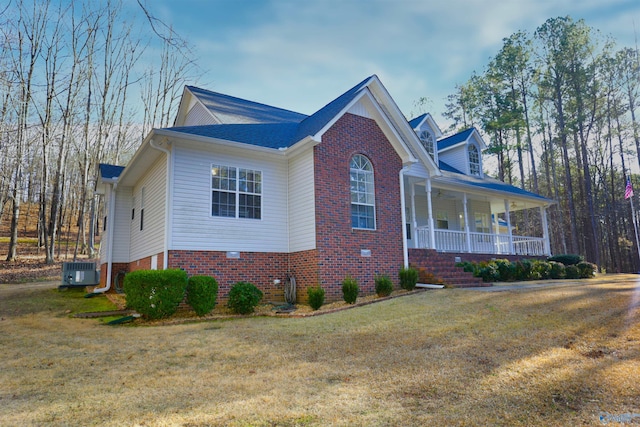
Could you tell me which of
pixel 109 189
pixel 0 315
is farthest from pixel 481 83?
pixel 0 315

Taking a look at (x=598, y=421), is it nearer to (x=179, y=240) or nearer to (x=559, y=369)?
(x=559, y=369)

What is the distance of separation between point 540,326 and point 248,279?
720 cm

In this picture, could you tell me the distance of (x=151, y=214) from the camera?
12508mm

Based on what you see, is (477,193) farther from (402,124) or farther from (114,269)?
(114,269)

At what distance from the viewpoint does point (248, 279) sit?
37.4 ft

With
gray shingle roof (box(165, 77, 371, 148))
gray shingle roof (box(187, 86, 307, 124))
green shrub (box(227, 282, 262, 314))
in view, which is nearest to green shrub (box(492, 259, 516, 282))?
gray shingle roof (box(165, 77, 371, 148))

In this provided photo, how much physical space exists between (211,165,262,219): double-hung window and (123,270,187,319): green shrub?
2439 millimetres

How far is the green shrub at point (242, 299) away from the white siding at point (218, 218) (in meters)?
1.42

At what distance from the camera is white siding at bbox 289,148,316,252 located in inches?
455

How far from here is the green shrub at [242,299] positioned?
1004 cm

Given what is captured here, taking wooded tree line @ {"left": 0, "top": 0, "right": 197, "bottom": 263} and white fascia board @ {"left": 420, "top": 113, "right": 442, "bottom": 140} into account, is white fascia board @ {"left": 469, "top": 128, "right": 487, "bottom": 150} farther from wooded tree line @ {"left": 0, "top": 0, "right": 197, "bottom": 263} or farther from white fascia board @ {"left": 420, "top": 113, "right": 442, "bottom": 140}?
wooded tree line @ {"left": 0, "top": 0, "right": 197, "bottom": 263}

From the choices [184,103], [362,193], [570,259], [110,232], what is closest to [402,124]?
[362,193]

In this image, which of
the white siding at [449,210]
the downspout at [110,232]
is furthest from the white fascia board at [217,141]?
the white siding at [449,210]

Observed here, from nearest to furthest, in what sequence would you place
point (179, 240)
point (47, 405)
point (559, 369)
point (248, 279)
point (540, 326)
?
point (47, 405) → point (559, 369) → point (540, 326) → point (179, 240) → point (248, 279)
